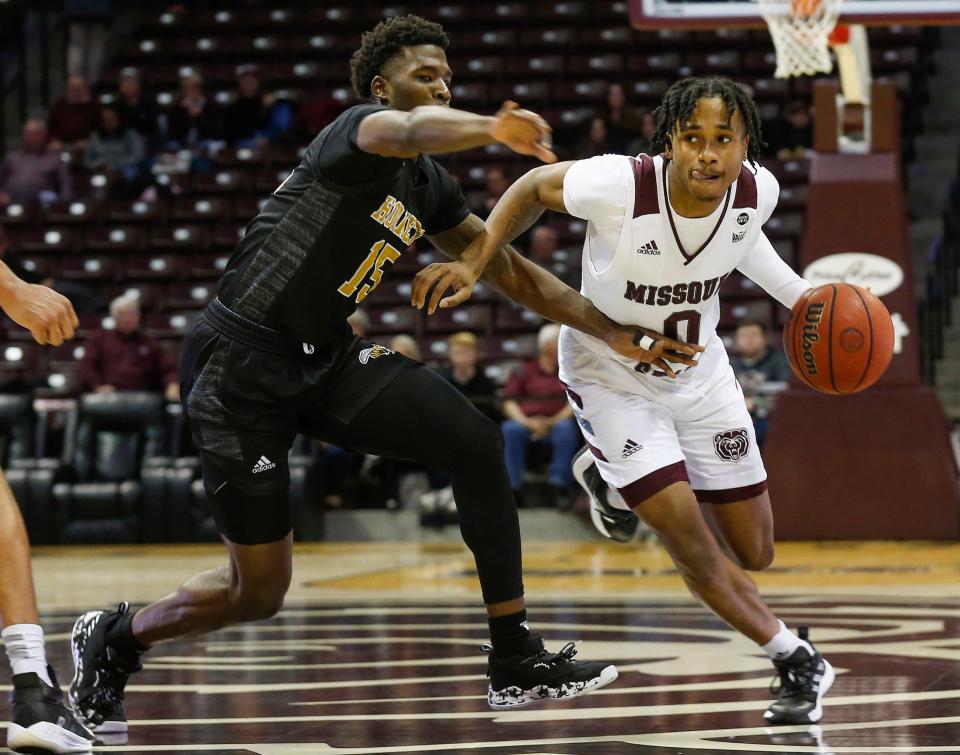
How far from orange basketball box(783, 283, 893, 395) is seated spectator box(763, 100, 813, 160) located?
931 cm

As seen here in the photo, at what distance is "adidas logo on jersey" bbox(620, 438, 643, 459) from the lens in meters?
4.96

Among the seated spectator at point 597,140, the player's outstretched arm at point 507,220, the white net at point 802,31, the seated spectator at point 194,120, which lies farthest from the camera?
the seated spectator at point 194,120

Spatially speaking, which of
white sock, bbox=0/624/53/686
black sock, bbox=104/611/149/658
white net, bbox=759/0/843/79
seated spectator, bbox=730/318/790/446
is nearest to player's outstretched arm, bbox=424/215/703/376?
black sock, bbox=104/611/149/658

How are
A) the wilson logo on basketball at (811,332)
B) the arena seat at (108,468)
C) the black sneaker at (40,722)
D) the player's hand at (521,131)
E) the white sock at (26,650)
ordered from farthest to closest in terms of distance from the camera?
1. the arena seat at (108,468)
2. the wilson logo on basketball at (811,332)
3. the white sock at (26,650)
4. the black sneaker at (40,722)
5. the player's hand at (521,131)

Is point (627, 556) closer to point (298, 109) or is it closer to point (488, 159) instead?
point (488, 159)

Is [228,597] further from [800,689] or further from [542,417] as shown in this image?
[542,417]

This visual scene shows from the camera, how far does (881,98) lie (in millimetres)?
10648

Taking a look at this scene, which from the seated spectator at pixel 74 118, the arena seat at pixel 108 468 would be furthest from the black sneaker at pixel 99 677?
the seated spectator at pixel 74 118

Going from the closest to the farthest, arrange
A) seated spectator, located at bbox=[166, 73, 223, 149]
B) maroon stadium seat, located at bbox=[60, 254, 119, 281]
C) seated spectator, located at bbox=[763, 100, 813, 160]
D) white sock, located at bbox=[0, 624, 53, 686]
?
1. white sock, located at bbox=[0, 624, 53, 686]
2. seated spectator, located at bbox=[763, 100, 813, 160]
3. maroon stadium seat, located at bbox=[60, 254, 119, 281]
4. seated spectator, located at bbox=[166, 73, 223, 149]

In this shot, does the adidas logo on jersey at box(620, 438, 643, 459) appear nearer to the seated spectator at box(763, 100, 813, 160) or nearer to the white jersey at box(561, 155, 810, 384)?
the white jersey at box(561, 155, 810, 384)

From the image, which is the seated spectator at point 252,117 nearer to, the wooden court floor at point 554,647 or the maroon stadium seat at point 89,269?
the maroon stadium seat at point 89,269

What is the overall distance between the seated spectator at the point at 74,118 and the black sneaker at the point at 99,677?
12.7 metres

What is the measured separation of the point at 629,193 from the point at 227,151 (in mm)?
11880

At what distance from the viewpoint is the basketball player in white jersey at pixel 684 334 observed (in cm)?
479
